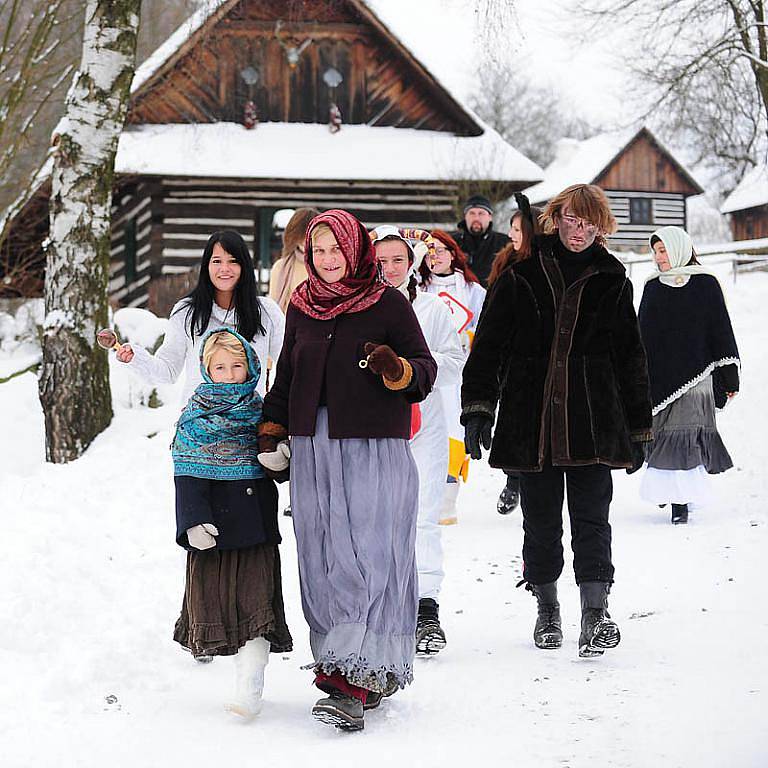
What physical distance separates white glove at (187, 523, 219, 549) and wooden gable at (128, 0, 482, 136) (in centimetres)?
1578

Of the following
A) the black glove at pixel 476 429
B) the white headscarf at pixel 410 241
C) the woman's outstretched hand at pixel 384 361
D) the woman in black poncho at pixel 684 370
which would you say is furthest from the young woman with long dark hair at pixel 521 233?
the woman in black poncho at pixel 684 370

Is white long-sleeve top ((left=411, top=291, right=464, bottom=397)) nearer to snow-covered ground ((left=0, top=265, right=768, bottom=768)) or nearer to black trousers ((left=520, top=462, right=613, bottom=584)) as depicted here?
black trousers ((left=520, top=462, right=613, bottom=584))

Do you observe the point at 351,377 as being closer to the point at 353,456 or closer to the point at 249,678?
the point at 353,456

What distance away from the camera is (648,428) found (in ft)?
15.7

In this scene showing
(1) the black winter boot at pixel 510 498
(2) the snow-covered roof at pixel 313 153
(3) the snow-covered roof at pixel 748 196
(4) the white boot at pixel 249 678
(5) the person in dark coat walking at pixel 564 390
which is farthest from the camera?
(3) the snow-covered roof at pixel 748 196

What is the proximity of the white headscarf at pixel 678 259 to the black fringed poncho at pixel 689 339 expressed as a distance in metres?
0.04

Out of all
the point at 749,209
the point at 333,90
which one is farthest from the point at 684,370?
the point at 749,209

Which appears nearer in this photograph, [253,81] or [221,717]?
[221,717]

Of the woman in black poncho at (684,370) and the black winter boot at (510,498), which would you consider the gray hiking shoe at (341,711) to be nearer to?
the woman in black poncho at (684,370)

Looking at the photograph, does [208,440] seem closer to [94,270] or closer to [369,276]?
[369,276]

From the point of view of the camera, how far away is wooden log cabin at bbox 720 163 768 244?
4275cm

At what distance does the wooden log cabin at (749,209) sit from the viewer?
4275 centimetres

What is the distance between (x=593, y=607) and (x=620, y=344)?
1096 mm

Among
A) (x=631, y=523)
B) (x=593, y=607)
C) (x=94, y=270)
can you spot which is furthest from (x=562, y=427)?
(x=94, y=270)
